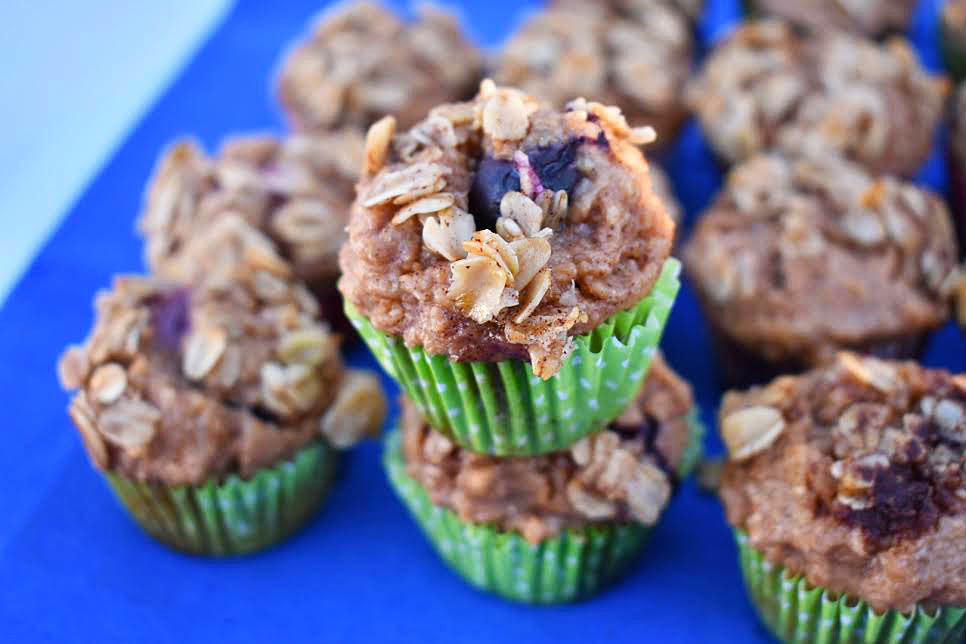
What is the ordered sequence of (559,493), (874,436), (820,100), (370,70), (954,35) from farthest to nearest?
(954,35) → (370,70) → (820,100) → (559,493) → (874,436)

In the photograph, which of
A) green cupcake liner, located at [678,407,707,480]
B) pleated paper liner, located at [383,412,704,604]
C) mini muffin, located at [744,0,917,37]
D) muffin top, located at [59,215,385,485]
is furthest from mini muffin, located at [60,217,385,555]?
mini muffin, located at [744,0,917,37]

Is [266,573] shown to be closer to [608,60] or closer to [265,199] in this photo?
[265,199]

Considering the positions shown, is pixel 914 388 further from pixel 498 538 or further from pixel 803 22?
pixel 803 22

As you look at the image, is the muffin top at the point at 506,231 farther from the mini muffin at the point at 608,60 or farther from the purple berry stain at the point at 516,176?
the mini muffin at the point at 608,60

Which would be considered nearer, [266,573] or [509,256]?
[509,256]

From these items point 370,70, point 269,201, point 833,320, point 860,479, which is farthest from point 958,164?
point 269,201

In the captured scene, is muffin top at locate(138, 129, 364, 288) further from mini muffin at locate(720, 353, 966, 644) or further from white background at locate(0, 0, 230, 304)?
mini muffin at locate(720, 353, 966, 644)
